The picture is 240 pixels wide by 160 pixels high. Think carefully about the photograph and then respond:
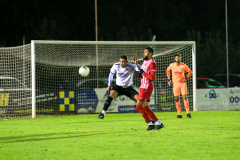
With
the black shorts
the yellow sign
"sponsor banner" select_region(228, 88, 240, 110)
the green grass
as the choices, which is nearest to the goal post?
"sponsor banner" select_region(228, 88, 240, 110)

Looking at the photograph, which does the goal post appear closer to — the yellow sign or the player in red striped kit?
the yellow sign

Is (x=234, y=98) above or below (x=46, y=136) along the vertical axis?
above

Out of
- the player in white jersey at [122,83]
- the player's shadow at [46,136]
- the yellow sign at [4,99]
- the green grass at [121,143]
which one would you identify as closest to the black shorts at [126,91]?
the player in white jersey at [122,83]

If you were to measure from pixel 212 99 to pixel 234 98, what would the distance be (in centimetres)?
104

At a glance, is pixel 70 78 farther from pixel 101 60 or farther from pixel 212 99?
pixel 212 99

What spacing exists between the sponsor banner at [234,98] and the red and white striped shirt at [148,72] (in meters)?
9.05

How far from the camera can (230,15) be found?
122 feet

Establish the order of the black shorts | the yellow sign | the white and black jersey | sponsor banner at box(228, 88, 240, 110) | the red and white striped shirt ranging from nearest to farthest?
the red and white striped shirt < the black shorts < the white and black jersey < the yellow sign < sponsor banner at box(228, 88, 240, 110)

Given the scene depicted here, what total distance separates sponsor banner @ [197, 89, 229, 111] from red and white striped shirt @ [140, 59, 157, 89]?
8273 millimetres

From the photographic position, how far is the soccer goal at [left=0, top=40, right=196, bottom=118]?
15.3 m

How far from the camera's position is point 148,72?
9.45 metres

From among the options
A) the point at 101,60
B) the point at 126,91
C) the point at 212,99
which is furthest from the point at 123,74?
the point at 212,99

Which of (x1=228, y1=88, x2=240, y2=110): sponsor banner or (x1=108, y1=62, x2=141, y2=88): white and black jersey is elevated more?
(x1=108, y1=62, x2=141, y2=88): white and black jersey

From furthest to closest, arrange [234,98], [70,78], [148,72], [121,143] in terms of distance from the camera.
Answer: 1. [234,98]
2. [70,78]
3. [148,72]
4. [121,143]
